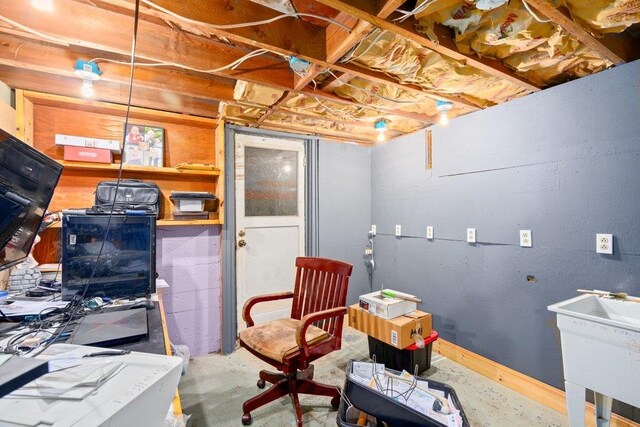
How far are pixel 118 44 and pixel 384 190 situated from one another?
8.47 feet

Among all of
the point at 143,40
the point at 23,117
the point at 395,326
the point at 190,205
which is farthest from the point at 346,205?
the point at 23,117

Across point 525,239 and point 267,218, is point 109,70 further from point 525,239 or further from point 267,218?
point 525,239

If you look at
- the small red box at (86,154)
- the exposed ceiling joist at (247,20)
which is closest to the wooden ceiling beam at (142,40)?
the exposed ceiling joist at (247,20)

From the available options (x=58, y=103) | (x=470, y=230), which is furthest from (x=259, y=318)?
(x=58, y=103)

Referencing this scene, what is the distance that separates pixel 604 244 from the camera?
5.49 ft

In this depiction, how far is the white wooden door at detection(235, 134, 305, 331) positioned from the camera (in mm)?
2793

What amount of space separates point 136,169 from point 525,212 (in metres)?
2.92

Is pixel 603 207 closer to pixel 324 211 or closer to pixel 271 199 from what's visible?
pixel 324 211

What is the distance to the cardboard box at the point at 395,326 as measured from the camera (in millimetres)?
2062

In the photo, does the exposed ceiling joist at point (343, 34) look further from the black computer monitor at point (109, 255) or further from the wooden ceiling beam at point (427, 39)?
the black computer monitor at point (109, 255)

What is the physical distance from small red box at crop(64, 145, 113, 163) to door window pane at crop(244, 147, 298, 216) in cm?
112

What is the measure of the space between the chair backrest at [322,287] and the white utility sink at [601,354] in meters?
1.17

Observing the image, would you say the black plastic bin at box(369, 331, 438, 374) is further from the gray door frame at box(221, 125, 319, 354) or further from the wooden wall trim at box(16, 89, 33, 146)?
the wooden wall trim at box(16, 89, 33, 146)

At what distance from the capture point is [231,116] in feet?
8.57
